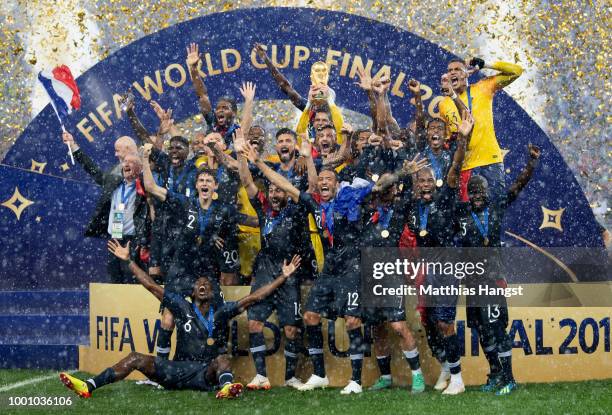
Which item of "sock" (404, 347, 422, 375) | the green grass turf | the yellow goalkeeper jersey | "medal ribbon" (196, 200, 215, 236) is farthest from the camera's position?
the yellow goalkeeper jersey

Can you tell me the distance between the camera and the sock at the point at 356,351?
25.8ft

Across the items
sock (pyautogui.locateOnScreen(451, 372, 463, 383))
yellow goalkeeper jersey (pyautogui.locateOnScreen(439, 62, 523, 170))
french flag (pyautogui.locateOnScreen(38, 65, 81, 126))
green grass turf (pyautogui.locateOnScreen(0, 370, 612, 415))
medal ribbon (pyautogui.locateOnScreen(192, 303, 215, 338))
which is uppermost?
french flag (pyautogui.locateOnScreen(38, 65, 81, 126))

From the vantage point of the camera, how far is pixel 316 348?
8.09 meters

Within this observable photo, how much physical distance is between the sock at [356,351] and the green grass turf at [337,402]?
153 mm

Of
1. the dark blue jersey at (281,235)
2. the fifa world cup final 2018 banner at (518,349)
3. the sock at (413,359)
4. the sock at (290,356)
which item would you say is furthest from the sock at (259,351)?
the sock at (413,359)

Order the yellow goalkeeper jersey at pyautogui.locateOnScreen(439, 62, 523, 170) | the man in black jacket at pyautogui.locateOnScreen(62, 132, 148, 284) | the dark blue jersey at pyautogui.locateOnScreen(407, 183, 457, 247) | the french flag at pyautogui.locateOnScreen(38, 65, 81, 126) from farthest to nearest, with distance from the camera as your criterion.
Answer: the french flag at pyautogui.locateOnScreen(38, 65, 81, 126)
the man in black jacket at pyautogui.locateOnScreen(62, 132, 148, 284)
the yellow goalkeeper jersey at pyautogui.locateOnScreen(439, 62, 523, 170)
the dark blue jersey at pyautogui.locateOnScreen(407, 183, 457, 247)

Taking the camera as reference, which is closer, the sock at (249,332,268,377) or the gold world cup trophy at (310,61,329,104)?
the sock at (249,332,268,377)

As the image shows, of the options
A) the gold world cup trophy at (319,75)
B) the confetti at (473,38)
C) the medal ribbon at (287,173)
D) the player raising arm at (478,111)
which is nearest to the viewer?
the medal ribbon at (287,173)

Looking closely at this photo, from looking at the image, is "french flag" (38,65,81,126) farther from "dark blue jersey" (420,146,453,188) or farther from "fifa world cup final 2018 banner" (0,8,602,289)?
"dark blue jersey" (420,146,453,188)

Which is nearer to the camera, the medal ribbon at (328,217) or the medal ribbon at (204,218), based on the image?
the medal ribbon at (328,217)

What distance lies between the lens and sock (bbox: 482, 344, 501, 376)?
7.88 m

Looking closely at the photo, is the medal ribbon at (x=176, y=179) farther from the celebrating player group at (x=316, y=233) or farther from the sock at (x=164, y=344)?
the sock at (x=164, y=344)

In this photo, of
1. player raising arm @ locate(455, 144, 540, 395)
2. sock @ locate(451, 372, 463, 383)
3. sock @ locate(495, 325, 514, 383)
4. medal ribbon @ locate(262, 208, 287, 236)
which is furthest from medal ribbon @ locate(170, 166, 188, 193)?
sock @ locate(495, 325, 514, 383)

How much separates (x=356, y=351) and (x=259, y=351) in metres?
0.72
